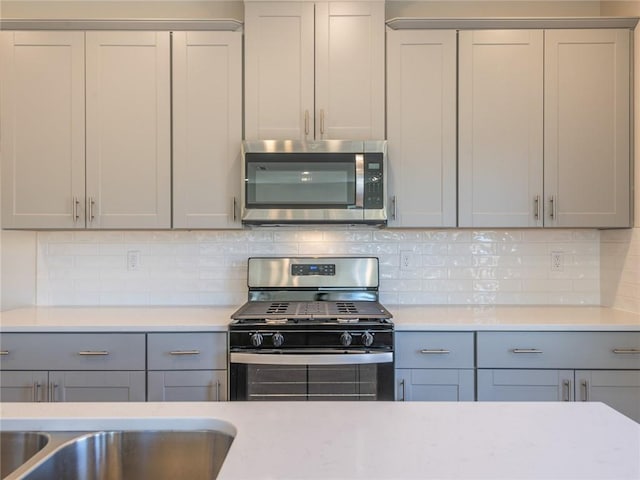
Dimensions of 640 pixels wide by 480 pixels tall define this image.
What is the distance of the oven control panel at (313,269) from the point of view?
2488 millimetres

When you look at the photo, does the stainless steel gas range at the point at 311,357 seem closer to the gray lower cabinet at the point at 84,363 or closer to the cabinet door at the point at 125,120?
the gray lower cabinet at the point at 84,363

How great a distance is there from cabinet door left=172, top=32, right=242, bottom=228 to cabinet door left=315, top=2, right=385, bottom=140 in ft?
1.47

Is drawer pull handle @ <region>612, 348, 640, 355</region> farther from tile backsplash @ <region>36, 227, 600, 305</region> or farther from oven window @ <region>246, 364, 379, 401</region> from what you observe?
oven window @ <region>246, 364, 379, 401</region>

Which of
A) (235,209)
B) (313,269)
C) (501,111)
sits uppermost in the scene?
(501,111)

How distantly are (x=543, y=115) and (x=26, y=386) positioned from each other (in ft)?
9.61

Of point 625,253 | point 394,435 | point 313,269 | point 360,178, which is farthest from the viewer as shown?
point 313,269

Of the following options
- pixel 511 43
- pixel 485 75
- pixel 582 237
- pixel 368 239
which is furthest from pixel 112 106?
pixel 582 237

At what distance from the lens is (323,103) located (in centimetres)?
227

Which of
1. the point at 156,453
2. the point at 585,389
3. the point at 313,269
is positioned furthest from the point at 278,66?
the point at 585,389

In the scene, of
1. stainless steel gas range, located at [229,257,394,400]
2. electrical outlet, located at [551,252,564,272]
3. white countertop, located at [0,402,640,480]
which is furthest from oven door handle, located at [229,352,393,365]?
electrical outlet, located at [551,252,564,272]

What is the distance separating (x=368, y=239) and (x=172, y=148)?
1233 millimetres

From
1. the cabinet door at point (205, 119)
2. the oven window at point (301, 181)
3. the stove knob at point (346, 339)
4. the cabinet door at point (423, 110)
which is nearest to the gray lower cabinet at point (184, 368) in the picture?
the stove knob at point (346, 339)

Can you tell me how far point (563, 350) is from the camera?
1994 millimetres

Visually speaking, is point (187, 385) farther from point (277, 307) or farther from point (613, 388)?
point (613, 388)
